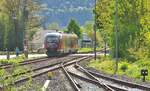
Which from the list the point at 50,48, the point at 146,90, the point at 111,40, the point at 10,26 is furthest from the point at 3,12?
the point at 146,90

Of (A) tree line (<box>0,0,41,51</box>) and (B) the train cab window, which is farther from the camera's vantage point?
(A) tree line (<box>0,0,41,51</box>)

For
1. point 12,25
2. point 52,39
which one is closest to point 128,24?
point 52,39

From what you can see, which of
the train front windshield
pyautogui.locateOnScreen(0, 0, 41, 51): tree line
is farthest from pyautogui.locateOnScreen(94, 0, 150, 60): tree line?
pyautogui.locateOnScreen(0, 0, 41, 51): tree line

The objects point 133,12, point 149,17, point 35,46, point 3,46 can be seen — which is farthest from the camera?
point 35,46

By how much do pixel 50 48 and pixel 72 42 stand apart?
9570 mm

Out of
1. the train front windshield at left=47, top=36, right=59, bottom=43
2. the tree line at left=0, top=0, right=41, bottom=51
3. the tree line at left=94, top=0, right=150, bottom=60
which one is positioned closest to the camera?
the tree line at left=94, top=0, right=150, bottom=60

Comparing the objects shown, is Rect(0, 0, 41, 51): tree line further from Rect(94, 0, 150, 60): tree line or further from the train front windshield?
Rect(94, 0, 150, 60): tree line

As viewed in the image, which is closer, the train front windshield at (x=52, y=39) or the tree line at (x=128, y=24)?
the tree line at (x=128, y=24)

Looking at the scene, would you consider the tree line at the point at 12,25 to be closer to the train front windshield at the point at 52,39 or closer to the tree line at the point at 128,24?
the train front windshield at the point at 52,39

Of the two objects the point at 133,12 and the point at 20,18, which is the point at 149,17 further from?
the point at 20,18

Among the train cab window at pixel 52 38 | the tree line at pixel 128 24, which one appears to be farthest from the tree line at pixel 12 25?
the tree line at pixel 128 24

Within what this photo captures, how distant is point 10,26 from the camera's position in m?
97.4

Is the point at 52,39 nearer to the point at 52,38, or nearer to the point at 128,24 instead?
the point at 52,38

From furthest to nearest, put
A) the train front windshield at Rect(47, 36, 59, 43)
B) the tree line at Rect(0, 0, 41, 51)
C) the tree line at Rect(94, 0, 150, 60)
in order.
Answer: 1. the tree line at Rect(0, 0, 41, 51)
2. the train front windshield at Rect(47, 36, 59, 43)
3. the tree line at Rect(94, 0, 150, 60)
